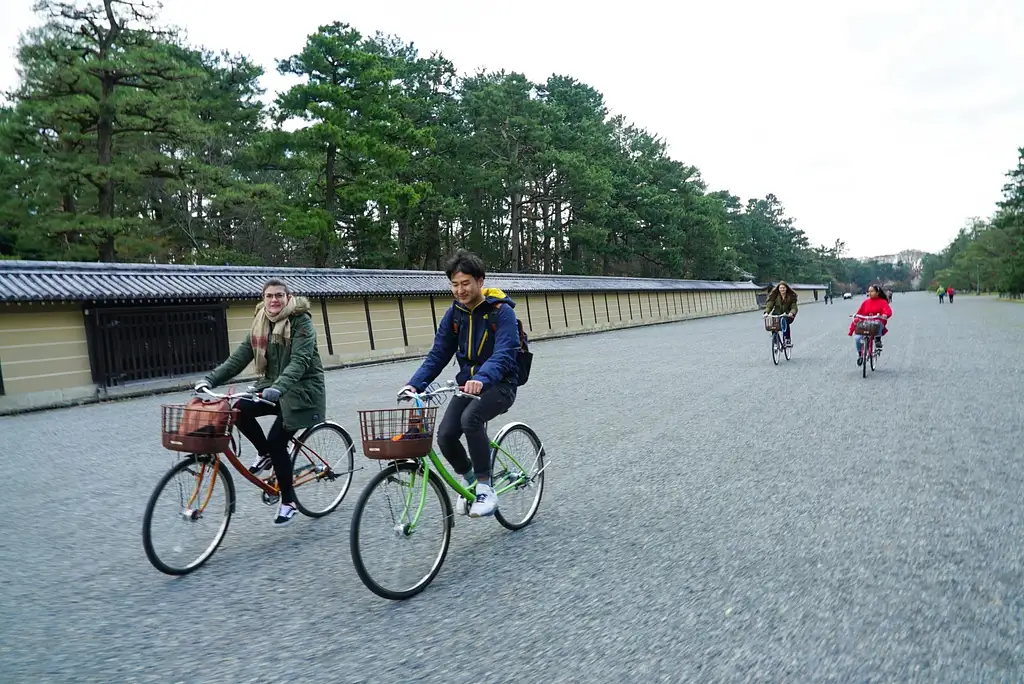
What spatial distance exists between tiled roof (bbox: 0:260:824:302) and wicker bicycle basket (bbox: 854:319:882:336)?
579 inches

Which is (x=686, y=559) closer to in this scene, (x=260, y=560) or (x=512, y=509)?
(x=512, y=509)

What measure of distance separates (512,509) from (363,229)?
32.4 m

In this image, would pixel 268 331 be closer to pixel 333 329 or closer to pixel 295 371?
pixel 295 371

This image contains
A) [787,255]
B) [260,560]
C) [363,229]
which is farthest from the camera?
[787,255]

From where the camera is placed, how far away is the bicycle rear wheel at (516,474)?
465 centimetres

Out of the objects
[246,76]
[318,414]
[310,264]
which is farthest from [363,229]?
[318,414]

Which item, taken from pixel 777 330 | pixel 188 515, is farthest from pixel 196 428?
pixel 777 330

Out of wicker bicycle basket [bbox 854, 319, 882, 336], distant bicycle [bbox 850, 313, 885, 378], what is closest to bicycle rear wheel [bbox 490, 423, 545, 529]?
distant bicycle [bbox 850, 313, 885, 378]

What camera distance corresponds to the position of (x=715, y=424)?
845cm

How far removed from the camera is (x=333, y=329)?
22.5 metres

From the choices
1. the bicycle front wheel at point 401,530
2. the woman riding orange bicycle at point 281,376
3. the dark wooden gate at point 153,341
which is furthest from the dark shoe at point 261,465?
the dark wooden gate at point 153,341

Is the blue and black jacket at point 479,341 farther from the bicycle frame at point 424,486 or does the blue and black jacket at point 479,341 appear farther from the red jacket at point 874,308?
the red jacket at point 874,308

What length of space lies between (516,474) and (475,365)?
859 mm

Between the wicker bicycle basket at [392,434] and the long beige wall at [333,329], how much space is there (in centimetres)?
1079
